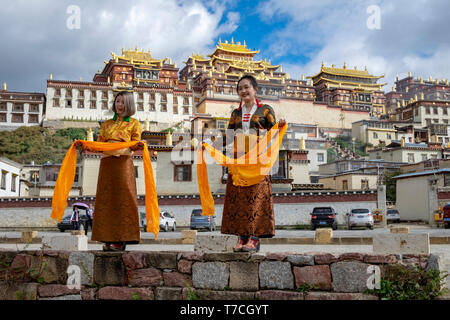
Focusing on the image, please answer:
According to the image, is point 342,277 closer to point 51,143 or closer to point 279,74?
point 51,143

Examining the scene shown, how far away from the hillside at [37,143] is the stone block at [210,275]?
58808 mm

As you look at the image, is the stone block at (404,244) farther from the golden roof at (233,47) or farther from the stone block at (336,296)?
the golden roof at (233,47)

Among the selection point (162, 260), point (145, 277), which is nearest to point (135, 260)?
point (145, 277)

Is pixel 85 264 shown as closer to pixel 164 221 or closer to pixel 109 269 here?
pixel 109 269

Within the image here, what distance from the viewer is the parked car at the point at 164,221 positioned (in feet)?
87.2

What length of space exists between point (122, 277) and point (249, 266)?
1.71 meters

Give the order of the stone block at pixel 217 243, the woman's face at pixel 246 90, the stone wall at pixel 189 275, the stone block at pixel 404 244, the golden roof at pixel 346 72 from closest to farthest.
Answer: the stone wall at pixel 189 275
the stone block at pixel 404 244
the stone block at pixel 217 243
the woman's face at pixel 246 90
the golden roof at pixel 346 72

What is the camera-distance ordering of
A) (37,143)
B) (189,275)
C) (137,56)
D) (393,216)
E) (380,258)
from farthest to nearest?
1. (137,56)
2. (37,143)
3. (393,216)
4. (189,275)
5. (380,258)

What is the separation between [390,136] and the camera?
71875mm

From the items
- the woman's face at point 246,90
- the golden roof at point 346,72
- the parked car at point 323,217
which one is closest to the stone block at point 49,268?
the woman's face at point 246,90

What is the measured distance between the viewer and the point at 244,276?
5.30 meters

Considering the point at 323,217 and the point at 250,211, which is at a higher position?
the point at 250,211

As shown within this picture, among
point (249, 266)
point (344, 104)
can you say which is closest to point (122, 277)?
point (249, 266)

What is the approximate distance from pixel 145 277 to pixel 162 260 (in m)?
0.32
